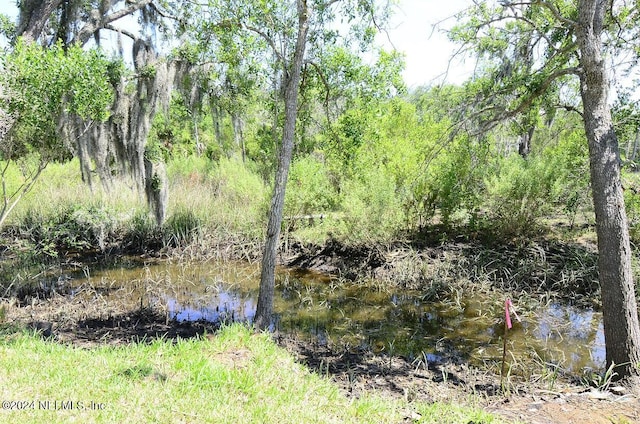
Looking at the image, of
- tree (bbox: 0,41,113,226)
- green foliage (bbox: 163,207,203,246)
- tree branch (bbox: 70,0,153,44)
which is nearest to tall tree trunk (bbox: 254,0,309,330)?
tree (bbox: 0,41,113,226)

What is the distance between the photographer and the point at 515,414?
168 inches

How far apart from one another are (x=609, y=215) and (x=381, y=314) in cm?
426

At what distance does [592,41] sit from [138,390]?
5867 mm

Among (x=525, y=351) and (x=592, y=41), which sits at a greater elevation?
(x=592, y=41)

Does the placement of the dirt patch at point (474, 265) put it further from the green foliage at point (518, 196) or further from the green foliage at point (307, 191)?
the green foliage at point (307, 191)

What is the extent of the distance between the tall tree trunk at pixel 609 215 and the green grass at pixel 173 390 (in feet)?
7.31

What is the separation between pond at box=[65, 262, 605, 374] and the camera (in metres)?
6.65

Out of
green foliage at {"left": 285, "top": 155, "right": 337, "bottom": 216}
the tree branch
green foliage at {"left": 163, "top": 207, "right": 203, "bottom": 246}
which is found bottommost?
green foliage at {"left": 163, "top": 207, "right": 203, "bottom": 246}

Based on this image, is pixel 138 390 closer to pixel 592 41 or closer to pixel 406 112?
pixel 592 41

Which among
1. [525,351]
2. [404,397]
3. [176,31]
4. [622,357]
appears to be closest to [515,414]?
[404,397]

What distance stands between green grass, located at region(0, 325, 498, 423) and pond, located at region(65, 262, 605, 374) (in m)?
2.08

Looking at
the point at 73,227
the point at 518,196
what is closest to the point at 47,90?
the point at 73,227

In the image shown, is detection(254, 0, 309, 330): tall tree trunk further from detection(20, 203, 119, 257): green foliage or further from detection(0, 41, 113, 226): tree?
detection(20, 203, 119, 257): green foliage

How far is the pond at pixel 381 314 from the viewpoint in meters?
6.65
